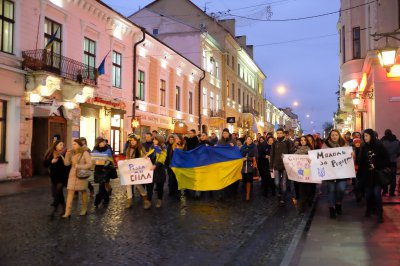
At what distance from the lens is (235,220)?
28.7ft

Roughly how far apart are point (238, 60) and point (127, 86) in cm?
2867

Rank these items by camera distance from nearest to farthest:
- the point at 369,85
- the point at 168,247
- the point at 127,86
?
the point at 168,247
the point at 369,85
the point at 127,86

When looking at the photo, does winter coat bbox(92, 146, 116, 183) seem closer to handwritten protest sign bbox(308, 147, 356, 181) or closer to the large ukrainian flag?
the large ukrainian flag

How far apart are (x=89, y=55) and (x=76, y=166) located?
1396 cm

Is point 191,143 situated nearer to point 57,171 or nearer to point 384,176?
point 57,171

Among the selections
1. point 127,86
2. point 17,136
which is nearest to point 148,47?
point 127,86

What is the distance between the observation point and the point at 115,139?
24250 millimetres

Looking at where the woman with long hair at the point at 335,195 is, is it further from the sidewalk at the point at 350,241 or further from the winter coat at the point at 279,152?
the winter coat at the point at 279,152

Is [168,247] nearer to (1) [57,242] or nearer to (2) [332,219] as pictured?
(1) [57,242]

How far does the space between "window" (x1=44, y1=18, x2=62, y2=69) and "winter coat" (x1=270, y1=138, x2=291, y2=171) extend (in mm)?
10968

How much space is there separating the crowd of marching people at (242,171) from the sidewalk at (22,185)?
3748 mm

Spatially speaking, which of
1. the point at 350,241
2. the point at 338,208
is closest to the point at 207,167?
the point at 338,208

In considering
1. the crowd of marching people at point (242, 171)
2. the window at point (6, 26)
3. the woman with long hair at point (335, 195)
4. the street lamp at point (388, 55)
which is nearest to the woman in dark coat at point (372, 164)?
the crowd of marching people at point (242, 171)

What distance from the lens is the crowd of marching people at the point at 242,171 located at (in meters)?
8.53
